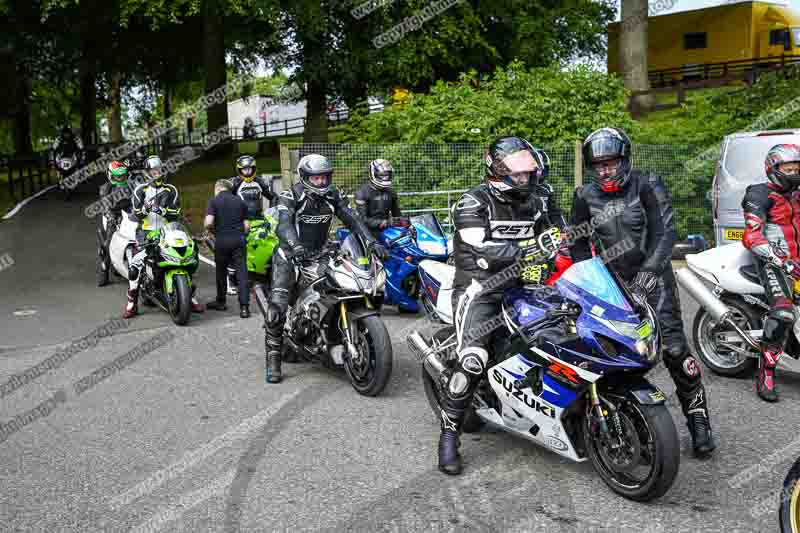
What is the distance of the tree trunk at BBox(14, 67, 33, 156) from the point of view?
105ft

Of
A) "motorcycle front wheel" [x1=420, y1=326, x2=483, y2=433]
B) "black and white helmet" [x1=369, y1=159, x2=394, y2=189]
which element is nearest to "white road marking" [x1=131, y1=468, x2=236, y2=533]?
"motorcycle front wheel" [x1=420, y1=326, x2=483, y2=433]

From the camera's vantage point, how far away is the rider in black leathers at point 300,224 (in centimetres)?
725

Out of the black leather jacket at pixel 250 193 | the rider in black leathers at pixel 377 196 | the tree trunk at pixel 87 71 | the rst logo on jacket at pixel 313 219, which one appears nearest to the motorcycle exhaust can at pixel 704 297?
the rst logo on jacket at pixel 313 219

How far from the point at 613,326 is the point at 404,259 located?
5867mm

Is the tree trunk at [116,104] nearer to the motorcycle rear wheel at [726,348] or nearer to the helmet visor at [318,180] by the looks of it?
the helmet visor at [318,180]

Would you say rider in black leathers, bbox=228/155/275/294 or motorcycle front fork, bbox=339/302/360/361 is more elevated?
rider in black leathers, bbox=228/155/275/294

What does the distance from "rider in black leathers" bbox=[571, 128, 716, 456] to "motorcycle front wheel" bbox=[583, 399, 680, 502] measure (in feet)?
2.68

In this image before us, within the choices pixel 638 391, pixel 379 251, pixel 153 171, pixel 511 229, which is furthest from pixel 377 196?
pixel 638 391

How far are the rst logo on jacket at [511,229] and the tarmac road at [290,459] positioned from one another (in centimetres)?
134

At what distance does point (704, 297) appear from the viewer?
6.87 meters

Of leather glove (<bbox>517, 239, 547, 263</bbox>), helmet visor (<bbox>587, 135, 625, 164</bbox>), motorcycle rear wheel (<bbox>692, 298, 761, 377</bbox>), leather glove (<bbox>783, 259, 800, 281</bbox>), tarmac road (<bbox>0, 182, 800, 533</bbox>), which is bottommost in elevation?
tarmac road (<bbox>0, 182, 800, 533</bbox>)

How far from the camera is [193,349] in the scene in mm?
8625

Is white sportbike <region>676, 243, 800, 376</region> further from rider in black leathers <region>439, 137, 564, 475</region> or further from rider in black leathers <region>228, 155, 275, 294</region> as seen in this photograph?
rider in black leathers <region>228, 155, 275, 294</region>

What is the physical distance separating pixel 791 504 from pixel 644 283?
1.60 m
